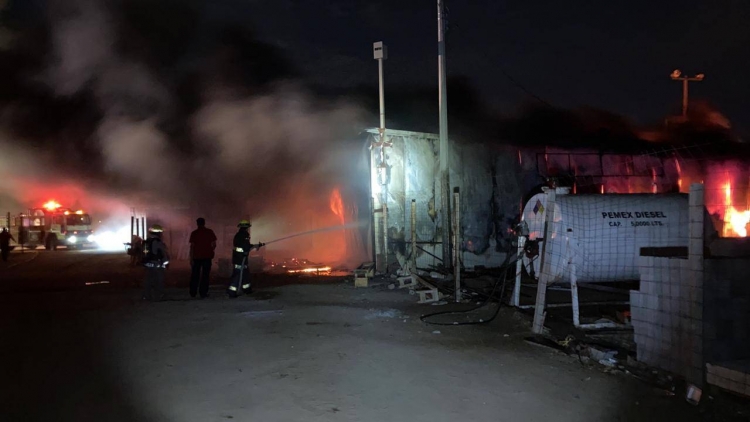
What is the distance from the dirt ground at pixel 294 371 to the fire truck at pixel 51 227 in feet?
77.4

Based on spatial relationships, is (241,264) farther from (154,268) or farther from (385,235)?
(385,235)

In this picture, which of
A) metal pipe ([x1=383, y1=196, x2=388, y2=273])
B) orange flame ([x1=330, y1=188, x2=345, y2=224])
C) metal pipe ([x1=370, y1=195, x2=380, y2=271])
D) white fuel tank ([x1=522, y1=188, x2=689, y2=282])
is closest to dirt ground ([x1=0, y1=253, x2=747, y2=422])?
white fuel tank ([x1=522, y1=188, x2=689, y2=282])

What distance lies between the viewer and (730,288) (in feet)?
15.2

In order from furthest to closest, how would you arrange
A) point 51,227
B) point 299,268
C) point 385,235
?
1. point 51,227
2. point 299,268
3. point 385,235

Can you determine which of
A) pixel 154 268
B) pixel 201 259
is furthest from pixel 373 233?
pixel 154 268

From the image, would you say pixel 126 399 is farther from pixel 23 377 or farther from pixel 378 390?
pixel 378 390

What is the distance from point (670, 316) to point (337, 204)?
46.7 feet

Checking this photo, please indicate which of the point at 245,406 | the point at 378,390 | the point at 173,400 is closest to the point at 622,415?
the point at 378,390

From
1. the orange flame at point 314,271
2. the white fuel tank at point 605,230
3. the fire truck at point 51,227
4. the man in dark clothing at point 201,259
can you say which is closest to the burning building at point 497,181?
the orange flame at point 314,271

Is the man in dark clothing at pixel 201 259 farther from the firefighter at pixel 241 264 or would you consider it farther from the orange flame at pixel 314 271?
the orange flame at pixel 314 271

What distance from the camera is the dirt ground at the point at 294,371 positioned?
4.19 meters

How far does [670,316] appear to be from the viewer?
4.93 metres

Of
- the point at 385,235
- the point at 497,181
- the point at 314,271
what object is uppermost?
the point at 497,181

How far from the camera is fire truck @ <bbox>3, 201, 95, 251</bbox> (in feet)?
95.0
